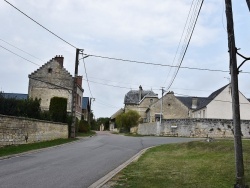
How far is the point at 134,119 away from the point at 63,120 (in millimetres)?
36802

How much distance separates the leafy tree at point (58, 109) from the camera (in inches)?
1306

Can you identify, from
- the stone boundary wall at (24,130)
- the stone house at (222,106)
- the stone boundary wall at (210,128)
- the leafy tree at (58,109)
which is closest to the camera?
the stone boundary wall at (24,130)

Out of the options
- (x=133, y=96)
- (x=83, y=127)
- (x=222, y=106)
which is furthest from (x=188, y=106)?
(x=83, y=127)

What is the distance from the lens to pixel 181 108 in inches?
2699

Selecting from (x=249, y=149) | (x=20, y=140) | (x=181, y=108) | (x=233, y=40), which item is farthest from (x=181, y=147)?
(x=181, y=108)

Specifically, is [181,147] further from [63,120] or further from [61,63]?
[61,63]

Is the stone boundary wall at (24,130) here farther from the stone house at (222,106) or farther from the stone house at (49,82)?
the stone house at (222,106)

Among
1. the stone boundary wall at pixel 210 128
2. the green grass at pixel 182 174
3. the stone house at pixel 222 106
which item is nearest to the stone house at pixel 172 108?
the stone house at pixel 222 106

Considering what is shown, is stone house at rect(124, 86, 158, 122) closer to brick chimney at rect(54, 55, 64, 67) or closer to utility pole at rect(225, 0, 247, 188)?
brick chimney at rect(54, 55, 64, 67)

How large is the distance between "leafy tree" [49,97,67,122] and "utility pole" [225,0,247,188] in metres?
24.9

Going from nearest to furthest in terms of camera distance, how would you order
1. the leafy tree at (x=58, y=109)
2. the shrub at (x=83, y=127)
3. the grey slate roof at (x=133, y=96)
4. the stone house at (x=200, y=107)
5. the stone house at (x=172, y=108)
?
the leafy tree at (x=58, y=109) → the shrub at (x=83, y=127) → the stone house at (x=200, y=107) → the stone house at (x=172, y=108) → the grey slate roof at (x=133, y=96)

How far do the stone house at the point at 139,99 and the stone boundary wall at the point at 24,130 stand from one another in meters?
54.5

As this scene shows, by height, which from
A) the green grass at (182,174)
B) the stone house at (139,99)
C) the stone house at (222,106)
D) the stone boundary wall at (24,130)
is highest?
the stone house at (139,99)

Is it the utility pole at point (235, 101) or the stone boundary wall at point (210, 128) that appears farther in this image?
the stone boundary wall at point (210, 128)
